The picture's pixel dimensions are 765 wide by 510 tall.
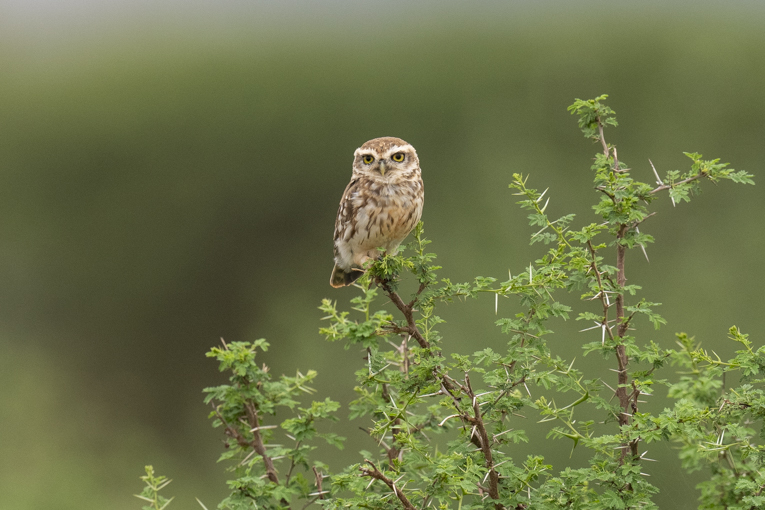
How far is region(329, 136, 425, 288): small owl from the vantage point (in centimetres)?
477

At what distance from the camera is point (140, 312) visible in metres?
11.4

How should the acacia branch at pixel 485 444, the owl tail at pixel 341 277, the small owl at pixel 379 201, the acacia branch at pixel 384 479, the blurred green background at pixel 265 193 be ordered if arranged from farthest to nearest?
the blurred green background at pixel 265 193
the owl tail at pixel 341 277
the small owl at pixel 379 201
the acacia branch at pixel 485 444
the acacia branch at pixel 384 479

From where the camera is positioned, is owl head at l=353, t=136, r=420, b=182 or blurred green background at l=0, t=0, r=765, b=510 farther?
blurred green background at l=0, t=0, r=765, b=510

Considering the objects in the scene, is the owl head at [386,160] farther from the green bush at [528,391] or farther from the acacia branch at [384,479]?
the acacia branch at [384,479]

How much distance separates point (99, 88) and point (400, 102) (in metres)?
4.54

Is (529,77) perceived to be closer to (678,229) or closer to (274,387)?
(678,229)

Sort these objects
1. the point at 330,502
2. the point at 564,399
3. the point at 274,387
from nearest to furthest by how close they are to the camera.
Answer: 1. the point at 330,502
2. the point at 274,387
3. the point at 564,399

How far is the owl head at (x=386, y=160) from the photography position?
16.0 ft

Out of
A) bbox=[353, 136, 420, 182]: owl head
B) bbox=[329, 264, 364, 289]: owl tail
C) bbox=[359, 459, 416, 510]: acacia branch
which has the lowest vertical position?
bbox=[359, 459, 416, 510]: acacia branch

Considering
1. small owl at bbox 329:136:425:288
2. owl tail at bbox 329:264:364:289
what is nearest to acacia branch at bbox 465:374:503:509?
small owl at bbox 329:136:425:288

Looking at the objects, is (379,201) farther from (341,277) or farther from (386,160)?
(341,277)

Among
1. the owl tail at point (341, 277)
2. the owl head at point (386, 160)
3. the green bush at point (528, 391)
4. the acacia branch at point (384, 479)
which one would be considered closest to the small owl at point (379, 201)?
the owl head at point (386, 160)

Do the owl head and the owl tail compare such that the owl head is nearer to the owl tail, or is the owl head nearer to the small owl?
the small owl

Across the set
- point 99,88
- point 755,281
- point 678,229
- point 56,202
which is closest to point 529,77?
point 678,229
